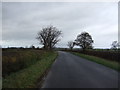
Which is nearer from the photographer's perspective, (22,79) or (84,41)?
(22,79)

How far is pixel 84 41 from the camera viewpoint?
302 ft


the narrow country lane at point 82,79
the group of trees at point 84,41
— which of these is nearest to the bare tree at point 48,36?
the group of trees at point 84,41

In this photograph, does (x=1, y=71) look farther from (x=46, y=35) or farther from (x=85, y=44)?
(x=85, y=44)

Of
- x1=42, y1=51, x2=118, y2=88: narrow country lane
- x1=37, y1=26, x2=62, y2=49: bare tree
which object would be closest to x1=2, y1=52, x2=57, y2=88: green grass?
x1=42, y1=51, x2=118, y2=88: narrow country lane

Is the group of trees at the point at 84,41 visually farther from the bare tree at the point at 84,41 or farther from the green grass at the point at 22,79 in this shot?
the green grass at the point at 22,79

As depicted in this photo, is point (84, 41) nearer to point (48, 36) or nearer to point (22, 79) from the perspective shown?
point (48, 36)

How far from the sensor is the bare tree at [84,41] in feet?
296

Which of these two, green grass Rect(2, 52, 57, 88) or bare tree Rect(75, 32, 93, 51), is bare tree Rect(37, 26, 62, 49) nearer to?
bare tree Rect(75, 32, 93, 51)

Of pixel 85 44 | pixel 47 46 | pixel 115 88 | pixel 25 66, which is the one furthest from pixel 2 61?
pixel 85 44

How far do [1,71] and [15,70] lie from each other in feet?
6.84

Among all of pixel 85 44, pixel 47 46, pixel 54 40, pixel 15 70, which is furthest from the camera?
pixel 85 44

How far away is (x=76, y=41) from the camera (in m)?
94.1

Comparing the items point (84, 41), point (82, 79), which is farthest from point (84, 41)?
Answer: point (82, 79)

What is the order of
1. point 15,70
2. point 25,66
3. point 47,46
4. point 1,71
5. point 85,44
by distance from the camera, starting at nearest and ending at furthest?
1. point 1,71
2. point 15,70
3. point 25,66
4. point 47,46
5. point 85,44
